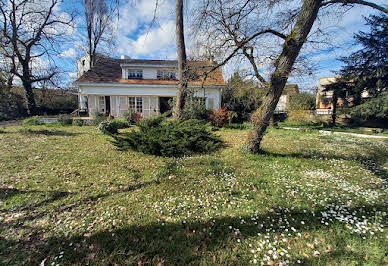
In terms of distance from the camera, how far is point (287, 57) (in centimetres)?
436

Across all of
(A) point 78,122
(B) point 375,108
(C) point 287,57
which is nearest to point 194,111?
(C) point 287,57

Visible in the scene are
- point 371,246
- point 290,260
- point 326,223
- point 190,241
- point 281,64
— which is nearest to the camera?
point 290,260

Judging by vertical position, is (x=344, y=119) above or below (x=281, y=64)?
below

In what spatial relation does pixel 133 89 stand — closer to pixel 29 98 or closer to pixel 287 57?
pixel 29 98

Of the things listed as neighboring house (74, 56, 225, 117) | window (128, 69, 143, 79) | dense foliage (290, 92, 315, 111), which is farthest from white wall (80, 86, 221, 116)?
dense foliage (290, 92, 315, 111)

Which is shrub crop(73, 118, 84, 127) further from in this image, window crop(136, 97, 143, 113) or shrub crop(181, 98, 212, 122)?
shrub crop(181, 98, 212, 122)

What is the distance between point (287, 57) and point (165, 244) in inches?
203

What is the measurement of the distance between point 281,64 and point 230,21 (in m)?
2.73

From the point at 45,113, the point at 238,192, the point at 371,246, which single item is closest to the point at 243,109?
the point at 238,192

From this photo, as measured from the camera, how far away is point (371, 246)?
1.91m

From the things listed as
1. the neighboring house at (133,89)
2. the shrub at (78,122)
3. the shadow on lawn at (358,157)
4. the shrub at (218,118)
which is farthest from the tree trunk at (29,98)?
the shadow on lawn at (358,157)

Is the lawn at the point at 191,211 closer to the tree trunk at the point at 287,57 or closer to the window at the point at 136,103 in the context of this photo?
the tree trunk at the point at 287,57

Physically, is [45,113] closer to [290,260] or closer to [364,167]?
[290,260]

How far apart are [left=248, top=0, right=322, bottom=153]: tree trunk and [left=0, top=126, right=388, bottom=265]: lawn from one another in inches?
54.5
